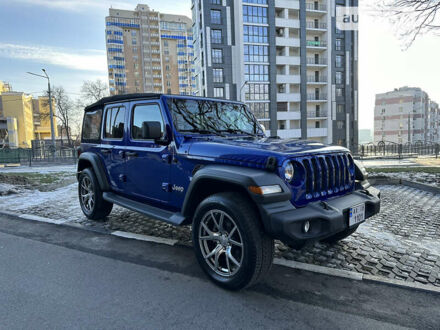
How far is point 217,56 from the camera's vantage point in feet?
145

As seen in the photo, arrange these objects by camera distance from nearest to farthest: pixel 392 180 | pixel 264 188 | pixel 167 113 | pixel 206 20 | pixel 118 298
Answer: pixel 264 188, pixel 118 298, pixel 167 113, pixel 392 180, pixel 206 20

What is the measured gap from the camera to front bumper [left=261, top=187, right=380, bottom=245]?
2541 millimetres

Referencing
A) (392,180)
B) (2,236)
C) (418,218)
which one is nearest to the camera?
(2,236)

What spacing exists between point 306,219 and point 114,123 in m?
3.47

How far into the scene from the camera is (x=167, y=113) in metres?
3.79

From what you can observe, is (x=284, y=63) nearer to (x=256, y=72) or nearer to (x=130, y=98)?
(x=256, y=72)

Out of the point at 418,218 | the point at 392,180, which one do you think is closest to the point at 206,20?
the point at 392,180

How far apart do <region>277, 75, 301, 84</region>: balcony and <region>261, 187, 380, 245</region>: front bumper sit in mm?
47151

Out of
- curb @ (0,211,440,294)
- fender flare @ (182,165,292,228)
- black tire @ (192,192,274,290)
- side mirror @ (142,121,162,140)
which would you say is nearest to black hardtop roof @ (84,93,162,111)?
side mirror @ (142,121,162,140)

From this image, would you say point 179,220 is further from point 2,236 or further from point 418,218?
point 418,218

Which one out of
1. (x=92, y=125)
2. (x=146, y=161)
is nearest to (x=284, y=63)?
(x=92, y=125)

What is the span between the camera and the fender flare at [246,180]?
264cm

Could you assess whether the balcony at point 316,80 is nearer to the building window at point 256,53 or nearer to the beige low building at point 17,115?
the building window at point 256,53

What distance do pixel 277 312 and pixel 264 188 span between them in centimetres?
106
